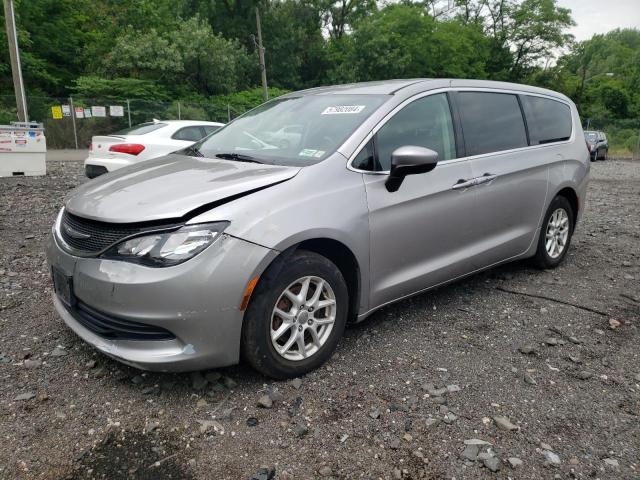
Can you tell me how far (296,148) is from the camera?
10.6 ft

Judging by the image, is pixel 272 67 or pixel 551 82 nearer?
pixel 272 67

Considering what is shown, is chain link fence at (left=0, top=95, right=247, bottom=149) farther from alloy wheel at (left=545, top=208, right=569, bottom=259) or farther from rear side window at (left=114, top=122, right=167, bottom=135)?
alloy wheel at (left=545, top=208, right=569, bottom=259)

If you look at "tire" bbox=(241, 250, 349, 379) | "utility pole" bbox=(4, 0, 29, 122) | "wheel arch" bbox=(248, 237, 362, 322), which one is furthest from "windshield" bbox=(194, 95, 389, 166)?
"utility pole" bbox=(4, 0, 29, 122)

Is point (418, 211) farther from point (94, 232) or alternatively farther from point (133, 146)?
point (133, 146)

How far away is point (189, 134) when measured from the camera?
9.83m

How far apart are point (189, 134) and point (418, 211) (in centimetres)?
749

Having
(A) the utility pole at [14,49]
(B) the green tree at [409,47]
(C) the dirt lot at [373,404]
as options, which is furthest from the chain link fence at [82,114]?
(C) the dirt lot at [373,404]

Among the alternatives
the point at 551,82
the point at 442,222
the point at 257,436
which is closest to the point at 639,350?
the point at 442,222

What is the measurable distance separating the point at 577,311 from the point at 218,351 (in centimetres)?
288

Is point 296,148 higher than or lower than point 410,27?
lower

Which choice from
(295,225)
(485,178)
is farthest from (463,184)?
(295,225)

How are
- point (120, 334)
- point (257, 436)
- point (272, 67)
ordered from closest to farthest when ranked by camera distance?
point (257, 436)
point (120, 334)
point (272, 67)

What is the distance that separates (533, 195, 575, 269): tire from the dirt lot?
0.78 meters

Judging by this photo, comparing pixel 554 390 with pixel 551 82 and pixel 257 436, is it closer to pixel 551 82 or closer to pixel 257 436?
pixel 257 436
